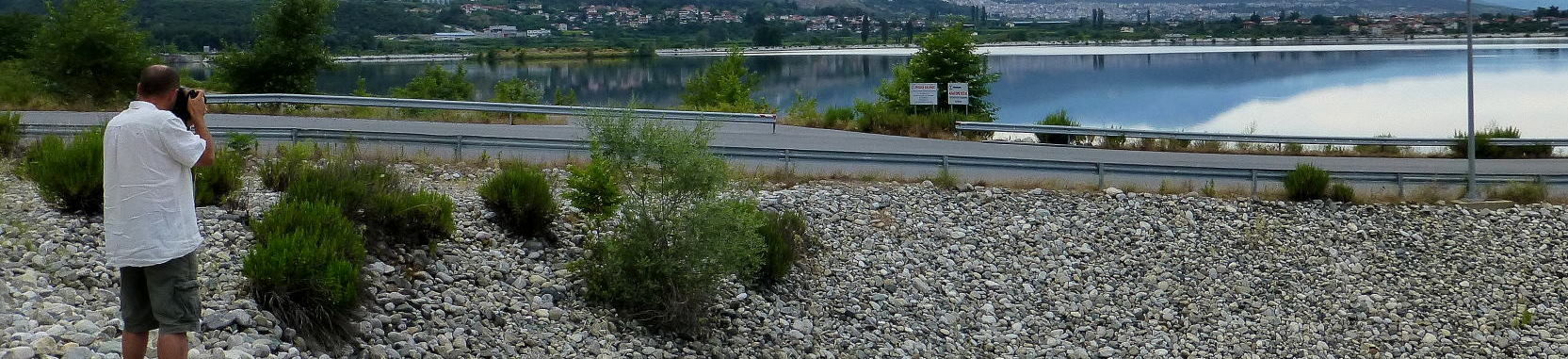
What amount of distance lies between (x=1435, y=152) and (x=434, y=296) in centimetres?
2104

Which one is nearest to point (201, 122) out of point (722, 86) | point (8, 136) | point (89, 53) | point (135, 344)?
point (135, 344)

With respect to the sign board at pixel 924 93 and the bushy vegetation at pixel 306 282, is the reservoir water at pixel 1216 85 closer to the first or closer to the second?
the bushy vegetation at pixel 306 282

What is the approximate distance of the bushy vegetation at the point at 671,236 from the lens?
1173cm

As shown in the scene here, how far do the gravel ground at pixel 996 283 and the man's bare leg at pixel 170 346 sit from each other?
181 cm

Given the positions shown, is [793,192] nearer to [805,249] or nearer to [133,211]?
[805,249]

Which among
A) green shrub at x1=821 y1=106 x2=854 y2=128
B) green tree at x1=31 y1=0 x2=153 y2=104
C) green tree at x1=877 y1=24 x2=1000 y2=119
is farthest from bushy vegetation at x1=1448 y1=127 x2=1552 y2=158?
green tree at x1=31 y1=0 x2=153 y2=104

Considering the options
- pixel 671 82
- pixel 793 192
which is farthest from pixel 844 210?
pixel 671 82

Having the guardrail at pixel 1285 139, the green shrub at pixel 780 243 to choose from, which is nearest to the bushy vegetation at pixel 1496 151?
the guardrail at pixel 1285 139

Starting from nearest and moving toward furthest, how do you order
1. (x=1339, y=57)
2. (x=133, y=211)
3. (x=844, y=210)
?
(x=133, y=211)
(x=844, y=210)
(x=1339, y=57)

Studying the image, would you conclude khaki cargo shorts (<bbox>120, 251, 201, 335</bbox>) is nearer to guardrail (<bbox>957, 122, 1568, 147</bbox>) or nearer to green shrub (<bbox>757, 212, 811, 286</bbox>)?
green shrub (<bbox>757, 212, 811, 286</bbox>)

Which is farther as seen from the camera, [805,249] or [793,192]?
[793,192]

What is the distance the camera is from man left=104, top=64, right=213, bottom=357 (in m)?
6.26

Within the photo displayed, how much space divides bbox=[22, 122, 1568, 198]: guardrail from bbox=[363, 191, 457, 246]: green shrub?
19.9ft

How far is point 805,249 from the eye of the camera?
15.3 metres
